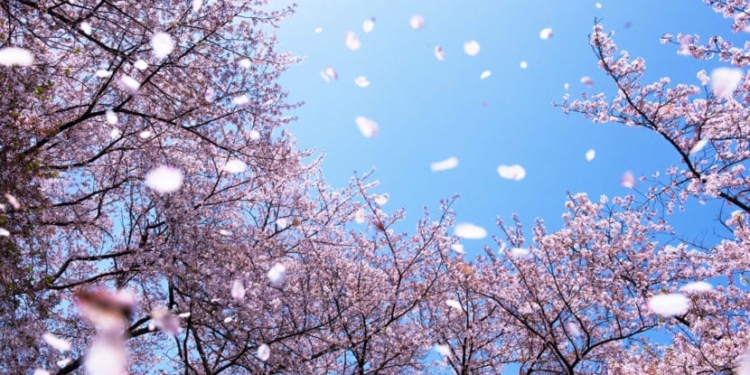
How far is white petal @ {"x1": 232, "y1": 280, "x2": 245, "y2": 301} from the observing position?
6.70m

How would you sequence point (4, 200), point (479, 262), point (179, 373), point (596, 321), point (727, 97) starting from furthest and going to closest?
point (479, 262) → point (596, 321) → point (179, 373) → point (727, 97) → point (4, 200)

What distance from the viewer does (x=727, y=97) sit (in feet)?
24.2

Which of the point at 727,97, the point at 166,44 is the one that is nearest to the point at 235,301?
the point at 166,44

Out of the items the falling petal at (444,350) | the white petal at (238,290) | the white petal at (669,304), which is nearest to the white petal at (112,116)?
the white petal at (238,290)

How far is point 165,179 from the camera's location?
24.7ft

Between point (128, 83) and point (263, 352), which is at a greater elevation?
point (128, 83)

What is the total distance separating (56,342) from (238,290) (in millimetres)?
2718

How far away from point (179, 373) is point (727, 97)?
9.80 m

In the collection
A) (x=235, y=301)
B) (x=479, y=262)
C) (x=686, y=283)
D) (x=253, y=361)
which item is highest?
(x=479, y=262)

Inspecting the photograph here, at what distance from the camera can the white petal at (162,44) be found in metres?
5.89

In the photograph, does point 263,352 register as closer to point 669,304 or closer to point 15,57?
point 15,57

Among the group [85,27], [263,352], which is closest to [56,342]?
[263,352]

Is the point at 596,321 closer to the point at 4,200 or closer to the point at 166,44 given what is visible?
the point at 166,44

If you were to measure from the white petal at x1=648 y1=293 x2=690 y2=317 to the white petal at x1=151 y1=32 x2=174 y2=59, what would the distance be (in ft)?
27.6
